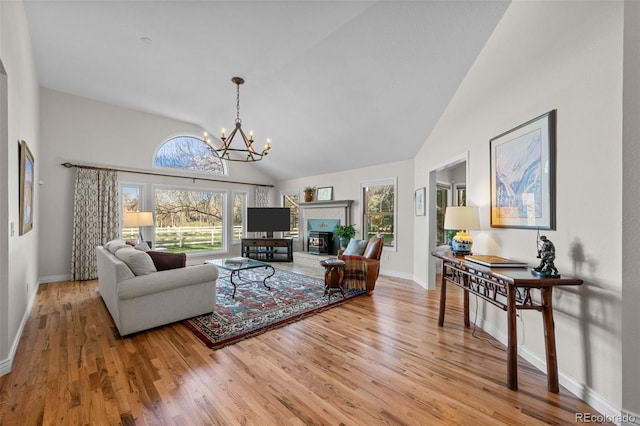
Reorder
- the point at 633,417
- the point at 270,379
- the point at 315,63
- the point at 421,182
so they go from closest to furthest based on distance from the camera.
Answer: the point at 633,417, the point at 270,379, the point at 315,63, the point at 421,182

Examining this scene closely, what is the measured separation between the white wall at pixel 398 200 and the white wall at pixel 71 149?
14.7 feet

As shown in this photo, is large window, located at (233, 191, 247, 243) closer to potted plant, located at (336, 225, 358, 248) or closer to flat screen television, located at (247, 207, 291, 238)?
flat screen television, located at (247, 207, 291, 238)

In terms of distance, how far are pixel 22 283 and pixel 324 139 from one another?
4.83 m

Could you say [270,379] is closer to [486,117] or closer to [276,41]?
[486,117]

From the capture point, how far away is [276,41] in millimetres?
3283

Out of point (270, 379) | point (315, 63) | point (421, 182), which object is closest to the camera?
point (270, 379)

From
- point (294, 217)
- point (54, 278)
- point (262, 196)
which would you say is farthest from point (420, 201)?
point (54, 278)

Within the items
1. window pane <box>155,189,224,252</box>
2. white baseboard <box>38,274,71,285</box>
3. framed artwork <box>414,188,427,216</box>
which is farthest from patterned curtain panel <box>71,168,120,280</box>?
framed artwork <box>414,188,427,216</box>

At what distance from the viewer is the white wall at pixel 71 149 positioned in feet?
16.0

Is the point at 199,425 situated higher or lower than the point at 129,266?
lower

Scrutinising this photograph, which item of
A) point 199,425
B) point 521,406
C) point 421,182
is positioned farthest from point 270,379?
point 421,182

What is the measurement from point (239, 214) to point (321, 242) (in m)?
2.59

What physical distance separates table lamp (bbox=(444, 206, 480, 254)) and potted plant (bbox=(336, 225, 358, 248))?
122 inches

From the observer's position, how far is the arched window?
629 centimetres
